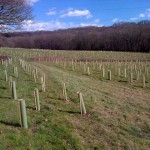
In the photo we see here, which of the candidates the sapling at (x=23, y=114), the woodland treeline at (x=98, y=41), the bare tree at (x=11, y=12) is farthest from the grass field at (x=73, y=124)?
the woodland treeline at (x=98, y=41)

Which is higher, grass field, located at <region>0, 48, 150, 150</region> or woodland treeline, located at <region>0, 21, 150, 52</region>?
woodland treeline, located at <region>0, 21, 150, 52</region>

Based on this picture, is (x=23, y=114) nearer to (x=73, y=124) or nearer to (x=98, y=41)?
(x=73, y=124)

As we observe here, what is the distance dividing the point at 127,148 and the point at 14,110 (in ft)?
12.2

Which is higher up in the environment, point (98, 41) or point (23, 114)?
point (98, 41)

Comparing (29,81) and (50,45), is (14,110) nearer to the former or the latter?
(29,81)

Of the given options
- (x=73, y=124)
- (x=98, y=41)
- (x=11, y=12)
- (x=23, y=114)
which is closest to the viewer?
(x=23, y=114)

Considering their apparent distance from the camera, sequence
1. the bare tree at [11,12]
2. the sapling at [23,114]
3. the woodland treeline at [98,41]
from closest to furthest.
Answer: the sapling at [23,114] → the bare tree at [11,12] → the woodland treeline at [98,41]

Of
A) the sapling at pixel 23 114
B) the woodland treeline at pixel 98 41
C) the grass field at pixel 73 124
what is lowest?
the grass field at pixel 73 124

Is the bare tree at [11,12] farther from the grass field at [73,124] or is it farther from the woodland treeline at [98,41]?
the woodland treeline at [98,41]

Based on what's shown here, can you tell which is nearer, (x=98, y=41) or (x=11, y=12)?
(x=11, y=12)

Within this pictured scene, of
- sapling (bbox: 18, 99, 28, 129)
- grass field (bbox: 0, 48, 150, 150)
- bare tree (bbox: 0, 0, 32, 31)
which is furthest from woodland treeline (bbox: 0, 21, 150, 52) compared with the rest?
sapling (bbox: 18, 99, 28, 129)

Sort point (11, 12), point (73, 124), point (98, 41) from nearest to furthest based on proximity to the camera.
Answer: point (73, 124)
point (11, 12)
point (98, 41)

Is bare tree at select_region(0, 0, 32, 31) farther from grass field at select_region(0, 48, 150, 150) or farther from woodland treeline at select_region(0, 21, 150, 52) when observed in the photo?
woodland treeline at select_region(0, 21, 150, 52)

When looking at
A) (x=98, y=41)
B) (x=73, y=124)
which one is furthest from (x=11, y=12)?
(x=98, y=41)
